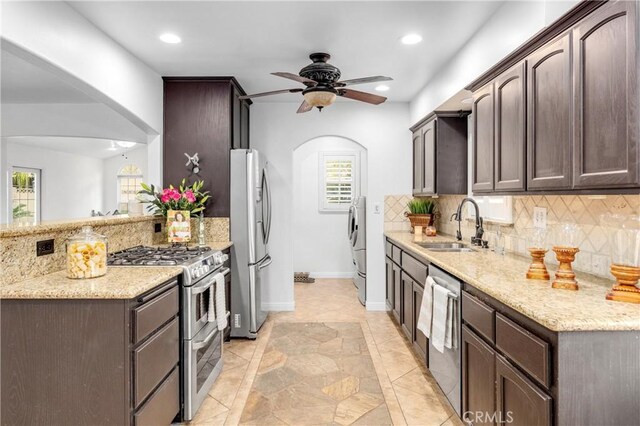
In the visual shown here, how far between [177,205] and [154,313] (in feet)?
5.47

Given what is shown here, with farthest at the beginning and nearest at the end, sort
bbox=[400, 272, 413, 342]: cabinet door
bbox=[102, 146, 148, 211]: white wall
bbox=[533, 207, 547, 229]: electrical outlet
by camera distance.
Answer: bbox=[102, 146, 148, 211]: white wall
bbox=[400, 272, 413, 342]: cabinet door
bbox=[533, 207, 547, 229]: electrical outlet

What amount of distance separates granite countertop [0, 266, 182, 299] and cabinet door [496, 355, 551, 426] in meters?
1.69

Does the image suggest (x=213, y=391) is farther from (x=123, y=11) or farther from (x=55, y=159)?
(x=55, y=159)

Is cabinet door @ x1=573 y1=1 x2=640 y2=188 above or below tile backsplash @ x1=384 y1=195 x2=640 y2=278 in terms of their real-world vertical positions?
above

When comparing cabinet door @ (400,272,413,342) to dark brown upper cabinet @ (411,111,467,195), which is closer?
cabinet door @ (400,272,413,342)

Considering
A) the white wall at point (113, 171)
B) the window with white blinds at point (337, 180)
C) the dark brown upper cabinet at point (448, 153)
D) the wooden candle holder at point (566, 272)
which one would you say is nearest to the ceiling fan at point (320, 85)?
the dark brown upper cabinet at point (448, 153)

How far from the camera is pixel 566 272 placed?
5.72 ft

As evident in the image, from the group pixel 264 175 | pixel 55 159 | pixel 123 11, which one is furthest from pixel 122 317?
pixel 55 159

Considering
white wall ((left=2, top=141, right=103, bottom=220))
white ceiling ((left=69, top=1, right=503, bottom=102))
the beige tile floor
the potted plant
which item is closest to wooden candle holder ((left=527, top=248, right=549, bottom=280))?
the beige tile floor

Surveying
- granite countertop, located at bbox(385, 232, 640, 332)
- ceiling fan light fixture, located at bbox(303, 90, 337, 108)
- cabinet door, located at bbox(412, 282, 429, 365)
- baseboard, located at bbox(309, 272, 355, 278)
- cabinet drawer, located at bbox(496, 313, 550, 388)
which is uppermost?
ceiling fan light fixture, located at bbox(303, 90, 337, 108)

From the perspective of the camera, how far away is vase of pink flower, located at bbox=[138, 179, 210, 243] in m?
3.34

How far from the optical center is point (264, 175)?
4.06 metres

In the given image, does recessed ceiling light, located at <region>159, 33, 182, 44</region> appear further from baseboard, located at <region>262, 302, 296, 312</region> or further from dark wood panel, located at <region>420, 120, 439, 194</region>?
baseboard, located at <region>262, 302, 296, 312</region>

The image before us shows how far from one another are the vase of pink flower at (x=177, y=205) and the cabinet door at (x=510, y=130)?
2455 millimetres
